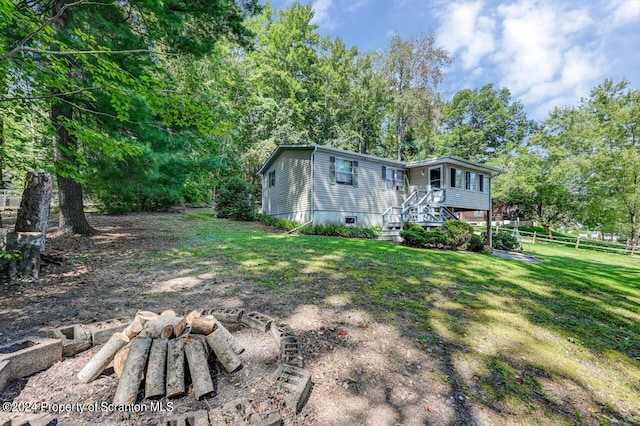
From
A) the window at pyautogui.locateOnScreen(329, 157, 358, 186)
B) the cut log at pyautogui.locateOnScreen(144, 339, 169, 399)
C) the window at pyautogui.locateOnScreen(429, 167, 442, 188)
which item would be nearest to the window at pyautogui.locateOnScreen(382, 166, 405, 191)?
the window at pyautogui.locateOnScreen(429, 167, 442, 188)

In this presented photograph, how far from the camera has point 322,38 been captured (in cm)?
2786

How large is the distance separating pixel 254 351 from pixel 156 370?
0.83 meters

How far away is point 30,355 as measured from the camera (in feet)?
7.03

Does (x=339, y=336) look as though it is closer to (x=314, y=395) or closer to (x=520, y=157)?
(x=314, y=395)

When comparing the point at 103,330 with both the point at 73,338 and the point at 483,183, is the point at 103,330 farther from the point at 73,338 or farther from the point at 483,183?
the point at 483,183

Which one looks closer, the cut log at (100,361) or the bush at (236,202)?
the cut log at (100,361)

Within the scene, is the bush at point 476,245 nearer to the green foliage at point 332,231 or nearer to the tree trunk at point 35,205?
the green foliage at point 332,231

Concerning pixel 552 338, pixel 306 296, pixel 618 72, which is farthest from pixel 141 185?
pixel 618 72

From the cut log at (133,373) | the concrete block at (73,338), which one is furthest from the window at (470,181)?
the concrete block at (73,338)

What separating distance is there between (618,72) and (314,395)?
38.2m

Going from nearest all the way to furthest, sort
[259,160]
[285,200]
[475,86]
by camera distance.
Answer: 1. [285,200]
2. [259,160]
3. [475,86]

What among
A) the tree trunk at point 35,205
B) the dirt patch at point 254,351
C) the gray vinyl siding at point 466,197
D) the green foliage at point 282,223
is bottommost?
the dirt patch at point 254,351

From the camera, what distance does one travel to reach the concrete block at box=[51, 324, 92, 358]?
2.41m

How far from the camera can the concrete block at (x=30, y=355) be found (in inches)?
80.8
